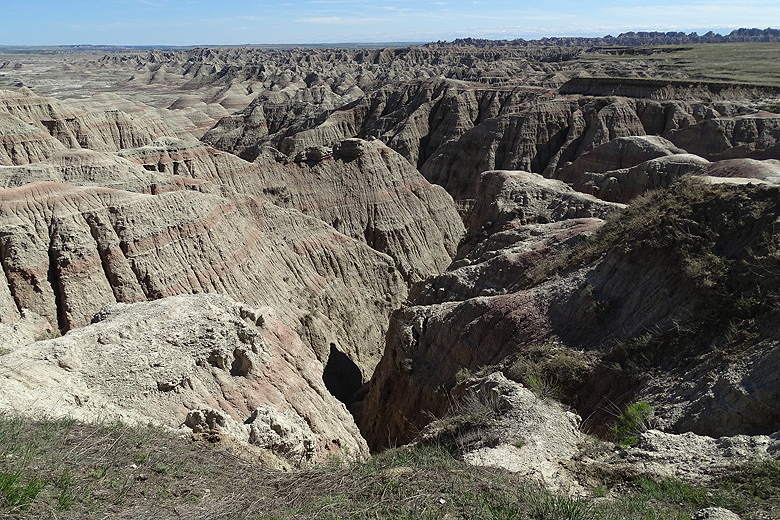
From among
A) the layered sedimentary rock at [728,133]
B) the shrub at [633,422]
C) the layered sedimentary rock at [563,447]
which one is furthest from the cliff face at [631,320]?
the layered sedimentary rock at [728,133]

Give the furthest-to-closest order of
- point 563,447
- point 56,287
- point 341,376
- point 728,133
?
point 728,133 → point 341,376 → point 56,287 → point 563,447

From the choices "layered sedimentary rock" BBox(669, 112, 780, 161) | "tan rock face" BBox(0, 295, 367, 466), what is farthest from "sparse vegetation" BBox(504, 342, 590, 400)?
"layered sedimentary rock" BBox(669, 112, 780, 161)

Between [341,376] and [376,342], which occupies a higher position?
[341,376]

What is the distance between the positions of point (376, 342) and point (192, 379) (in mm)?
19917

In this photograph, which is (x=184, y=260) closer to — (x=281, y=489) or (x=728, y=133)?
(x=281, y=489)

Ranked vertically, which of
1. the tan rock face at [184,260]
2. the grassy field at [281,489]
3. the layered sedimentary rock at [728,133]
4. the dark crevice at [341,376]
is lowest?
the dark crevice at [341,376]

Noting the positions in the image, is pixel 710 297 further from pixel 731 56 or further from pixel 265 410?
pixel 731 56

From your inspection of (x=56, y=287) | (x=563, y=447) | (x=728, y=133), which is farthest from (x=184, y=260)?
(x=728, y=133)

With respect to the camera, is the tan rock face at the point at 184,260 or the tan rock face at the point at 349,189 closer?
the tan rock face at the point at 184,260

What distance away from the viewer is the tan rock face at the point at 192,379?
12844mm

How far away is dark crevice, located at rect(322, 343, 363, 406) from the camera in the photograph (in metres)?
29.1

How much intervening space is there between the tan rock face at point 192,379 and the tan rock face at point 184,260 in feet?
25.4

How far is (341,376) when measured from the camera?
30078 mm

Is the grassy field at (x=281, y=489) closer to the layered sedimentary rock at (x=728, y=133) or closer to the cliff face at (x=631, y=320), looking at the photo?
the cliff face at (x=631, y=320)
